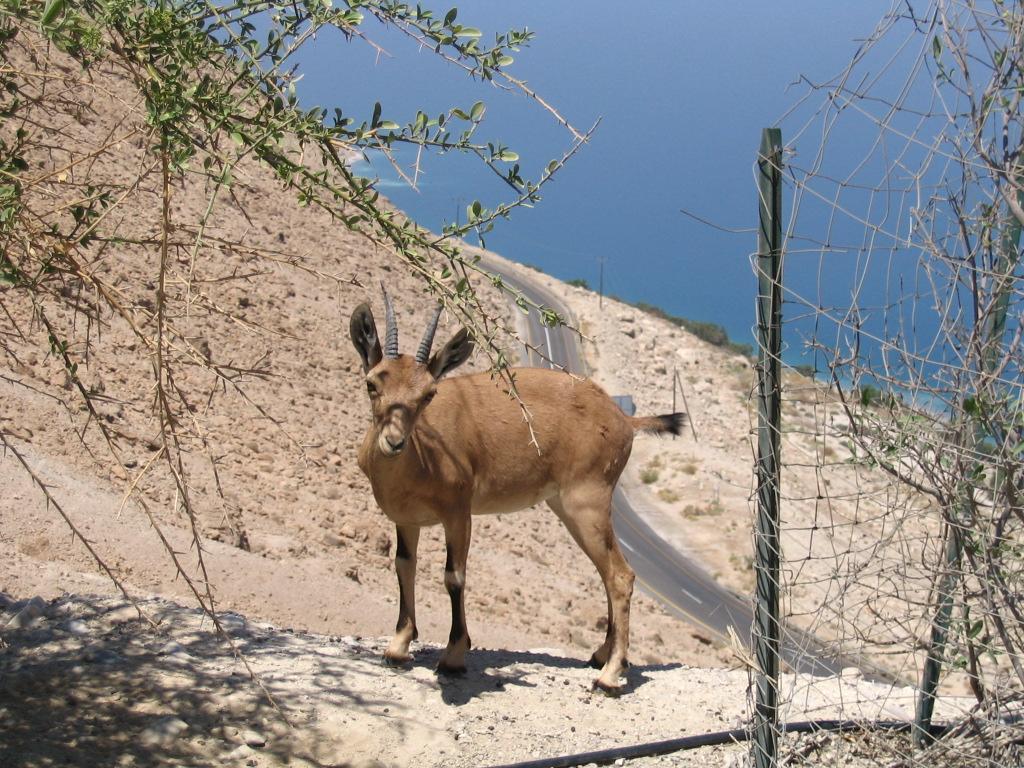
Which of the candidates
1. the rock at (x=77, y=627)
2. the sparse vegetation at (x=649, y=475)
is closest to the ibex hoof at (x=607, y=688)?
the rock at (x=77, y=627)

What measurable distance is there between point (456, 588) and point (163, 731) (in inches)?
99.7

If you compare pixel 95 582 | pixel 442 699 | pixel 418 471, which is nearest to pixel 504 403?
pixel 418 471

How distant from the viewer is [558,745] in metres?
7.68

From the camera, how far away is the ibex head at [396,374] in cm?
778

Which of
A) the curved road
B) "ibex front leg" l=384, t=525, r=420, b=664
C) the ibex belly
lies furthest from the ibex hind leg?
the curved road

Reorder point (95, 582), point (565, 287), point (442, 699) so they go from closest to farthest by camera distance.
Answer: point (442, 699) < point (95, 582) < point (565, 287)

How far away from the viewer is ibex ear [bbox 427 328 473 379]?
320 inches

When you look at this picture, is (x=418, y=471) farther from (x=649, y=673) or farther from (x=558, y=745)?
(x=649, y=673)

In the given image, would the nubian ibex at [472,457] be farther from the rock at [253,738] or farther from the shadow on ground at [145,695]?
the rock at [253,738]

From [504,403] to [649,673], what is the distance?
2.49 metres

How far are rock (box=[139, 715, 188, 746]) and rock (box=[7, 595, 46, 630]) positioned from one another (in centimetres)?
180

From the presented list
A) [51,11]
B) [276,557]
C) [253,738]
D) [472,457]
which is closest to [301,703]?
[253,738]

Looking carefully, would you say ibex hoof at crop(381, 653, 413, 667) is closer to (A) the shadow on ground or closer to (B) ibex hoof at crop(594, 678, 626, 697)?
(A) the shadow on ground

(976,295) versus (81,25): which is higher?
(81,25)
